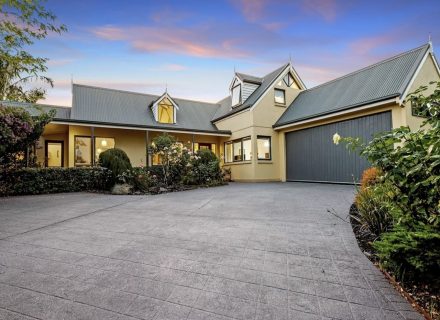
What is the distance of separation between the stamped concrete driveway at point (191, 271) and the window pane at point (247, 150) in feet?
32.6

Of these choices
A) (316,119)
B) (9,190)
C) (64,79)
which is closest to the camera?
(9,190)

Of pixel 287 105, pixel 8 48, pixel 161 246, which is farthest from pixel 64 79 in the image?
pixel 161 246

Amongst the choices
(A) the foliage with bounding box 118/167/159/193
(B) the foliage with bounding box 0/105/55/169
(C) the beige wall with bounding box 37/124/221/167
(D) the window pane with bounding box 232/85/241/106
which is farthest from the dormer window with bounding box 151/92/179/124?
(B) the foliage with bounding box 0/105/55/169

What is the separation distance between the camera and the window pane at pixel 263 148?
48.4ft

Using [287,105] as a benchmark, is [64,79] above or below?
above

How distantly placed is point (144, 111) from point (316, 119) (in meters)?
10.7

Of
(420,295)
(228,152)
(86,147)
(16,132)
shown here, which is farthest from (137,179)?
(420,295)

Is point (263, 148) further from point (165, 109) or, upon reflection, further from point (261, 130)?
point (165, 109)

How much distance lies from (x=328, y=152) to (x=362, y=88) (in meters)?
3.33

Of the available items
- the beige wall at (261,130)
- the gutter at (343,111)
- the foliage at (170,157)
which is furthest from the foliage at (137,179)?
the gutter at (343,111)

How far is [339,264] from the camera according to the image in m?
2.82

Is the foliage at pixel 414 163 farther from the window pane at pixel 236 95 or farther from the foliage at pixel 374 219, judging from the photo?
the window pane at pixel 236 95

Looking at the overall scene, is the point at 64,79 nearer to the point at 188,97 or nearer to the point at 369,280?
the point at 188,97

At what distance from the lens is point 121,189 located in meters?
9.79
